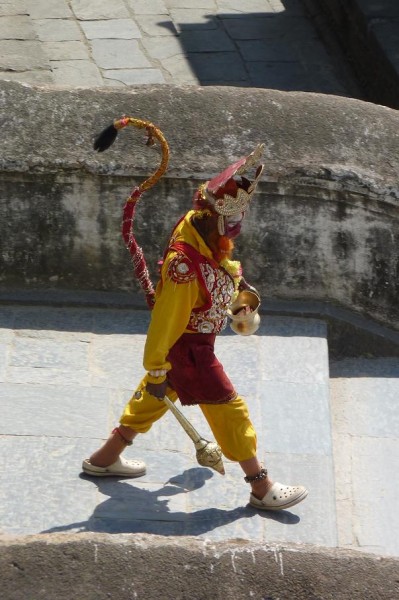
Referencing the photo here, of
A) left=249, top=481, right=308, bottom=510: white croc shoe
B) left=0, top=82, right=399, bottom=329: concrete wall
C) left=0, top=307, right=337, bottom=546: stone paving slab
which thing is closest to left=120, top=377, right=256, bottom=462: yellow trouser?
left=249, top=481, right=308, bottom=510: white croc shoe

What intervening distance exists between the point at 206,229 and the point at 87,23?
7068 mm

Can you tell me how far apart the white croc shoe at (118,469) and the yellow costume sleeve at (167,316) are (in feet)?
2.06

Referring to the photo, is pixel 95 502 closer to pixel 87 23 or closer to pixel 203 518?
pixel 203 518

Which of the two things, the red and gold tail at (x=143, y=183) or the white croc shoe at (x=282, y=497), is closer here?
the red and gold tail at (x=143, y=183)

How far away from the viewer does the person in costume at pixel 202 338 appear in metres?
4.65

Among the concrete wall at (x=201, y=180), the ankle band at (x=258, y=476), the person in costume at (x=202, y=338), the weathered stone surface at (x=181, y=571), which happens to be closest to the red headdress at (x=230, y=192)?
the person in costume at (x=202, y=338)

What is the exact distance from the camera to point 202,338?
4.86 m

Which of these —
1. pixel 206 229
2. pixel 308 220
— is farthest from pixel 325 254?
pixel 206 229

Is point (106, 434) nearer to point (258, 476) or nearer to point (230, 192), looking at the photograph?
point (258, 476)

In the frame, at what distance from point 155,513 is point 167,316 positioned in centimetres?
86

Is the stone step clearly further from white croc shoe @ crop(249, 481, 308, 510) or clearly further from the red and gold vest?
the red and gold vest

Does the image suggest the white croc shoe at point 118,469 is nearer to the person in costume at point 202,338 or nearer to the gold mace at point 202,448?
the person in costume at point 202,338

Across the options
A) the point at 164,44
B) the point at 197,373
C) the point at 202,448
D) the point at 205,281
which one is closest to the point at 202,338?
the point at 197,373

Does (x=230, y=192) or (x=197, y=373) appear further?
(x=197, y=373)
